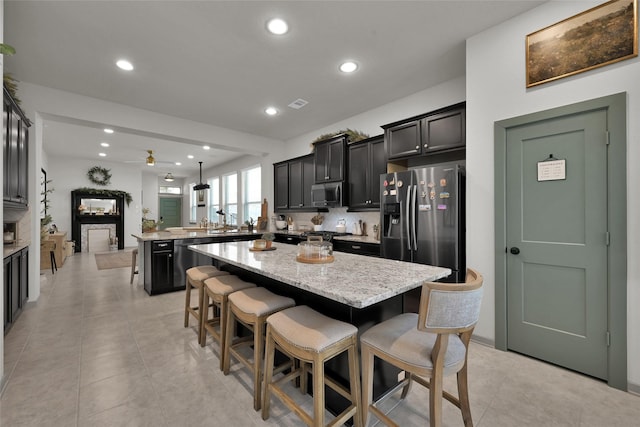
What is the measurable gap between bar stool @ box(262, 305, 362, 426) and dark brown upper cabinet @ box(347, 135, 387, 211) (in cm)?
280

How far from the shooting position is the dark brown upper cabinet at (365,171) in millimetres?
4059

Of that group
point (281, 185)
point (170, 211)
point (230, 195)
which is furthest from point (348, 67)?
point (170, 211)

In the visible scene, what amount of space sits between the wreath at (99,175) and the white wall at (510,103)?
10622 millimetres

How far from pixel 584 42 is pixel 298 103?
320 centimetres

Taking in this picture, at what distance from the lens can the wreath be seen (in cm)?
873

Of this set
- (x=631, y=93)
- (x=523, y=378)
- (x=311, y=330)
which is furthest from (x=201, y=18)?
(x=523, y=378)

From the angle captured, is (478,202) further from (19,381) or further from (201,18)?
(19,381)

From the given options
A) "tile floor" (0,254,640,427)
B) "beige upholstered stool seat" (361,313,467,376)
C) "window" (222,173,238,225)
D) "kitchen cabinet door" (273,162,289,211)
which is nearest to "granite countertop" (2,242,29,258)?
"tile floor" (0,254,640,427)

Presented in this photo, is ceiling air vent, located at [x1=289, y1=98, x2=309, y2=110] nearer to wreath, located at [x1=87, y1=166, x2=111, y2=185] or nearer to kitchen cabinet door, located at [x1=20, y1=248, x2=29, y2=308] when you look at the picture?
kitchen cabinet door, located at [x1=20, y1=248, x2=29, y2=308]

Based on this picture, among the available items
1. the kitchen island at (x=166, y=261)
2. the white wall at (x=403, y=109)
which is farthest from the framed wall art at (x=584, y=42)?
the kitchen island at (x=166, y=261)

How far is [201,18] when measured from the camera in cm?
237

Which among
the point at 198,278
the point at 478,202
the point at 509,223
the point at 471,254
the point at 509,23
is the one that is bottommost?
the point at 198,278

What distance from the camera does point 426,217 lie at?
2.91m

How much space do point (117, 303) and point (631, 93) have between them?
560cm
